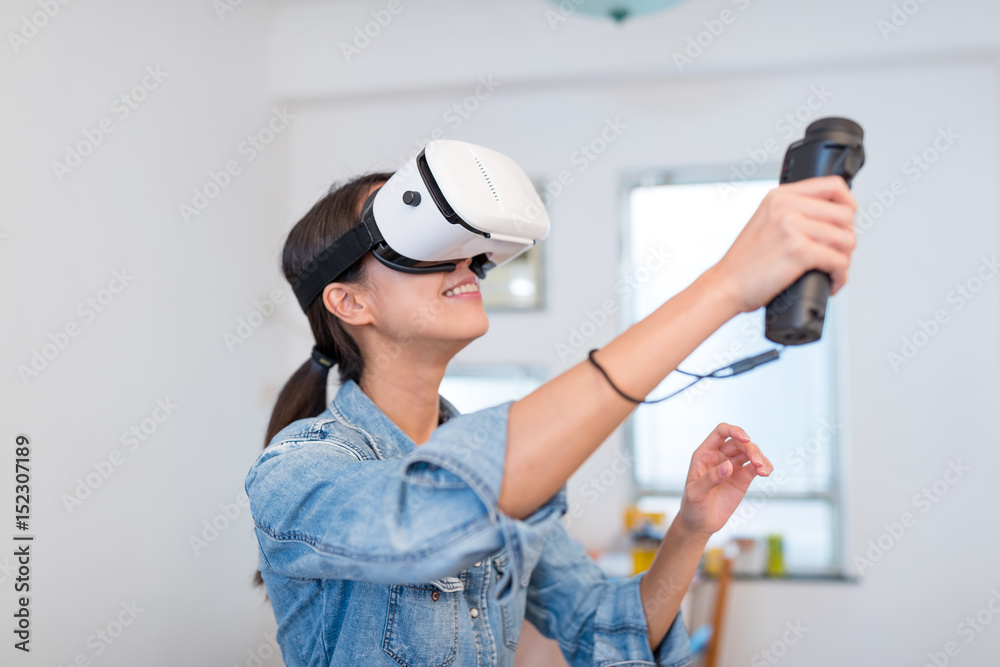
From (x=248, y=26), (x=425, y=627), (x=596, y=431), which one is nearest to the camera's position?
(x=596, y=431)

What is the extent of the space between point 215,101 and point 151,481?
134cm

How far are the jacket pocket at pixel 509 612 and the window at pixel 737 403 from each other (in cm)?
193

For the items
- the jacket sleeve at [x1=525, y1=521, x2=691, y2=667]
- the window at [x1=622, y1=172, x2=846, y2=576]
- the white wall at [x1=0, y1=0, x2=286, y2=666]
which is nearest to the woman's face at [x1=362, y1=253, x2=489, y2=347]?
the jacket sleeve at [x1=525, y1=521, x2=691, y2=667]

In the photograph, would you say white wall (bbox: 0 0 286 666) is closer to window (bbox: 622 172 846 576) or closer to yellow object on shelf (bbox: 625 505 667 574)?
yellow object on shelf (bbox: 625 505 667 574)

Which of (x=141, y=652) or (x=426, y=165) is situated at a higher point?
→ (x=426, y=165)

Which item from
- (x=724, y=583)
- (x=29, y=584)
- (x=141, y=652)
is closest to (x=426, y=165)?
(x=29, y=584)

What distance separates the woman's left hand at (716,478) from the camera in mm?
919

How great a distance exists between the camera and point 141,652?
2.04 meters

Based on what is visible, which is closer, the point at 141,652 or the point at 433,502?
the point at 433,502

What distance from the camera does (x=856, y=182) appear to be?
285 centimetres

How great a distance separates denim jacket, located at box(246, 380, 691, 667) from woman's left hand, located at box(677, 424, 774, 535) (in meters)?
0.19

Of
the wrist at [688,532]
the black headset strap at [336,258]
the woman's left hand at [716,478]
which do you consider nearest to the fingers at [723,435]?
the woman's left hand at [716,478]

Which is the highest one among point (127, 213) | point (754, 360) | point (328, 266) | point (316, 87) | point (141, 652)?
point (316, 87)

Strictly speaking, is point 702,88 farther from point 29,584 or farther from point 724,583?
point 29,584
